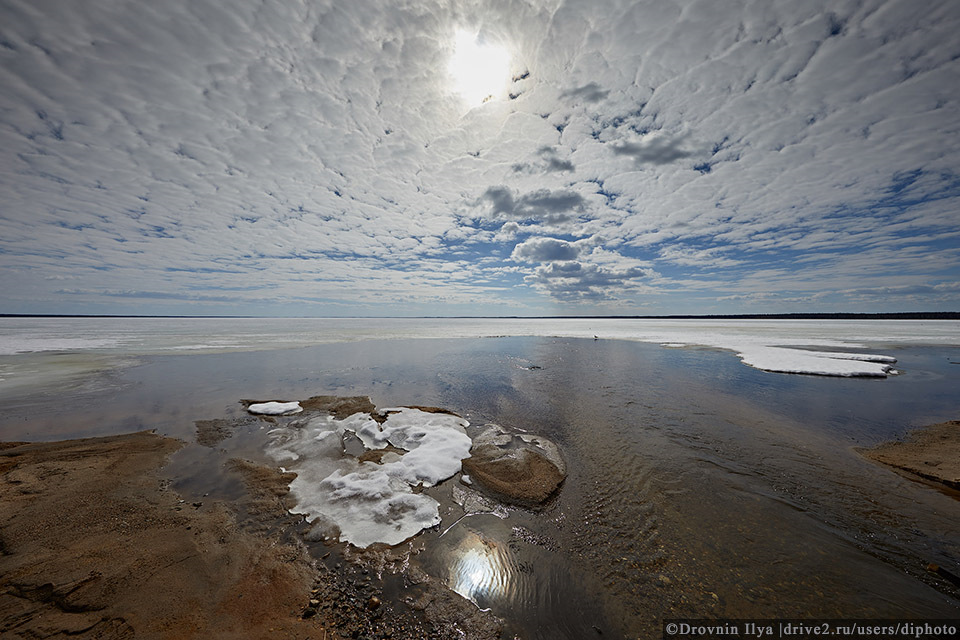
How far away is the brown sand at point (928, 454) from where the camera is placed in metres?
6.98

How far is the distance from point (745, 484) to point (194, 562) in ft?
33.2

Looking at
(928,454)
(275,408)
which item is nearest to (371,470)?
(275,408)

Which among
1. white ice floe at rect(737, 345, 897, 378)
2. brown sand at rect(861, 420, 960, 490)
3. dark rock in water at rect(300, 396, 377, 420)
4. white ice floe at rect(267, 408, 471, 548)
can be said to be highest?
white ice floe at rect(737, 345, 897, 378)

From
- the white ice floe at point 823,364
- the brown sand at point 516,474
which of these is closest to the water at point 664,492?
the brown sand at point 516,474

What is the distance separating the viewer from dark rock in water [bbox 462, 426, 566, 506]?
6592mm

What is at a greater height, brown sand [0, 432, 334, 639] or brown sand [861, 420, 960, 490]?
brown sand [861, 420, 960, 490]

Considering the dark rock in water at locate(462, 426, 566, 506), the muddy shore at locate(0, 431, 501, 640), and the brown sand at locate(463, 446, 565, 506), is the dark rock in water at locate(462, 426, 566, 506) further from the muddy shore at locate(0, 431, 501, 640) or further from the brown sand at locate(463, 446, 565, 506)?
the muddy shore at locate(0, 431, 501, 640)

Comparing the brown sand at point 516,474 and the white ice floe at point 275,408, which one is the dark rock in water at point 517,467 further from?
the white ice floe at point 275,408

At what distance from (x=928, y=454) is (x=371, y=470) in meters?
14.0

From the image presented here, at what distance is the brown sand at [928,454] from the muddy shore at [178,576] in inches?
408

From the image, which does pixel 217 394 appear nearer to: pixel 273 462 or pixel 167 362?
pixel 273 462

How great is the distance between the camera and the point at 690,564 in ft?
15.5

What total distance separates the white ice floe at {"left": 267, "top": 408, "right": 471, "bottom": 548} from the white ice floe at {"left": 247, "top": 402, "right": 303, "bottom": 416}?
1399mm

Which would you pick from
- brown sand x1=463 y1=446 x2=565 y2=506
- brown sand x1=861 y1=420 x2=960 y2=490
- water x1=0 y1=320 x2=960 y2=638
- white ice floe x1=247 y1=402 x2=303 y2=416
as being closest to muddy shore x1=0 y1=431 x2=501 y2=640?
water x1=0 y1=320 x2=960 y2=638
